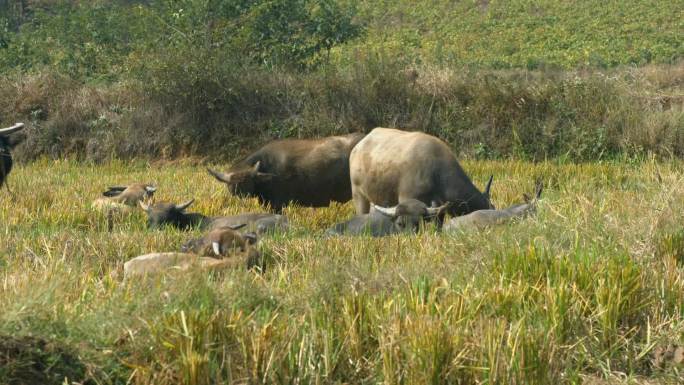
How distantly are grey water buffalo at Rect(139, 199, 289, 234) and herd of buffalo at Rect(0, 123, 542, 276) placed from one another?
0.01 metres

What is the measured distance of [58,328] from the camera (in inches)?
188

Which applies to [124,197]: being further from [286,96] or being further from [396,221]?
[286,96]

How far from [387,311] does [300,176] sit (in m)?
7.42

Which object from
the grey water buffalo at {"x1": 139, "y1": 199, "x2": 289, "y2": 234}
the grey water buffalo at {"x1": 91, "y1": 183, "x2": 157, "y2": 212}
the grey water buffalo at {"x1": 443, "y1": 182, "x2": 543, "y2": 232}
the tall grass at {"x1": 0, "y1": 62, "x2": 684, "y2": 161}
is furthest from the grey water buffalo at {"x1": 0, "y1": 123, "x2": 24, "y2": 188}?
the tall grass at {"x1": 0, "y1": 62, "x2": 684, "y2": 161}

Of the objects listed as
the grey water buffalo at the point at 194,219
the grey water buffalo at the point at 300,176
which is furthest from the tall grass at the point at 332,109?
the grey water buffalo at the point at 194,219

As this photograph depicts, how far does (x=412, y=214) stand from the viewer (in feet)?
31.7

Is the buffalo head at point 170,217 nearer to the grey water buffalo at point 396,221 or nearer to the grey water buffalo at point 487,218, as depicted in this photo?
the grey water buffalo at point 396,221

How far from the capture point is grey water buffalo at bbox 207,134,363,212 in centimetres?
1260

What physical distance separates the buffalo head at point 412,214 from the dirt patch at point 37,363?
5.28m

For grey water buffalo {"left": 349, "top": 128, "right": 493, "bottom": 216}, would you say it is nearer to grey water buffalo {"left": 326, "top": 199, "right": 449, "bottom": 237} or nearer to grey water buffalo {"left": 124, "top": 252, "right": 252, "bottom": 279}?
grey water buffalo {"left": 326, "top": 199, "right": 449, "bottom": 237}

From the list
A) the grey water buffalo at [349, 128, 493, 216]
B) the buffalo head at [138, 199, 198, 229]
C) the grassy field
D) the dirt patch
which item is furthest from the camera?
the grey water buffalo at [349, 128, 493, 216]

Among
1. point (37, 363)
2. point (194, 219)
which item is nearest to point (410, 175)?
point (194, 219)

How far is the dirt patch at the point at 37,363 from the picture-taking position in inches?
174

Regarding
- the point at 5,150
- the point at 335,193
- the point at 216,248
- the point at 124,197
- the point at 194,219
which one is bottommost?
the point at 335,193
